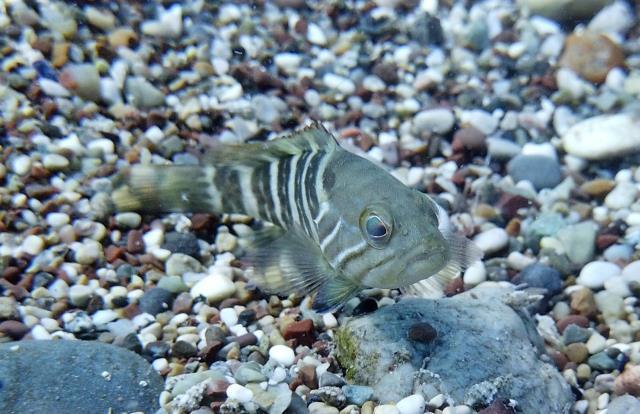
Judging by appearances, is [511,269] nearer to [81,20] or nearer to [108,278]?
[108,278]

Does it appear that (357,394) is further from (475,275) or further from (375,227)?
(475,275)

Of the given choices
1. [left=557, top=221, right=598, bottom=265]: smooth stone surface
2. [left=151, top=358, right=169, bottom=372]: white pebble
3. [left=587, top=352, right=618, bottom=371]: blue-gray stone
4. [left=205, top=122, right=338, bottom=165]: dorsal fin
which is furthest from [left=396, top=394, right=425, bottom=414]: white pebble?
[left=557, top=221, right=598, bottom=265]: smooth stone surface

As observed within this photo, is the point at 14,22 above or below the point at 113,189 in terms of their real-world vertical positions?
above

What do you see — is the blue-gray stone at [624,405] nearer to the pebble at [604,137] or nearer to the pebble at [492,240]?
the pebble at [492,240]

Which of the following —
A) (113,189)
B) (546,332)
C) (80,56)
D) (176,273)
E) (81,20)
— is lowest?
(546,332)

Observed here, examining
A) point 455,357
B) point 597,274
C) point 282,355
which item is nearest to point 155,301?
point 282,355

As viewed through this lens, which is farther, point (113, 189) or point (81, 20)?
point (81, 20)

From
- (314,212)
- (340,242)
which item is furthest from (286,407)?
(314,212)

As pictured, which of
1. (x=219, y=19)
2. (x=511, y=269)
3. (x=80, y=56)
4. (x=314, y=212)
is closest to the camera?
(x=314, y=212)
